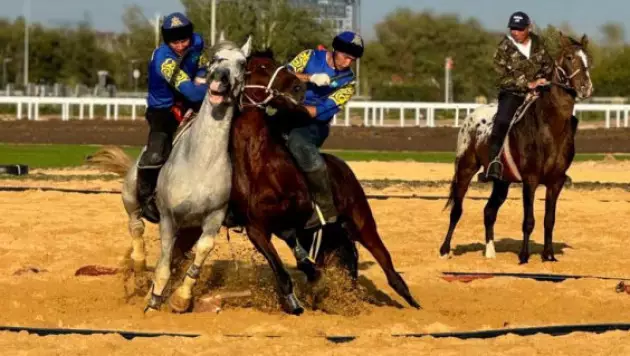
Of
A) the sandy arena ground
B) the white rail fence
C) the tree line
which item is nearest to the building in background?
the tree line

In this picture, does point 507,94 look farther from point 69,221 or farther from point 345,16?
point 345,16

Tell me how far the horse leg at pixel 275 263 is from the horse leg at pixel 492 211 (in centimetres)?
530

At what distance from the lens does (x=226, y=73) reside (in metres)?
10.4

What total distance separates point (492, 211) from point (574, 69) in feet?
6.71

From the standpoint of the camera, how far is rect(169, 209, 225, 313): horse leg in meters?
10.8

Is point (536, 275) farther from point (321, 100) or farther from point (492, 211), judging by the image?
point (321, 100)

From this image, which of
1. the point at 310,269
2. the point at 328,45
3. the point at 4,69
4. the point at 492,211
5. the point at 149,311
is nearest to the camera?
the point at 149,311

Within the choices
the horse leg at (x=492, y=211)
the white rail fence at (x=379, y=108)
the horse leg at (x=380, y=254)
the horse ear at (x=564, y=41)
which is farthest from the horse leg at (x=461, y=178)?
the white rail fence at (x=379, y=108)

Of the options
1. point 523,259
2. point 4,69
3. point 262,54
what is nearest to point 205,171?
point 262,54

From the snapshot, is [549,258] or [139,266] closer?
[139,266]

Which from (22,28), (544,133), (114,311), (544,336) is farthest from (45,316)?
(22,28)

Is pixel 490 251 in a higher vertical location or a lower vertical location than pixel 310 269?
lower

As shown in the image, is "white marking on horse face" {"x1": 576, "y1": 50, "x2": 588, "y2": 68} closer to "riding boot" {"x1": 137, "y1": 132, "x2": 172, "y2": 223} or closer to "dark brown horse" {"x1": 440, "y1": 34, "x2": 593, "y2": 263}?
"dark brown horse" {"x1": 440, "y1": 34, "x2": 593, "y2": 263}

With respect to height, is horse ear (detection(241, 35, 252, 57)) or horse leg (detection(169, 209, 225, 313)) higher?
horse ear (detection(241, 35, 252, 57))
